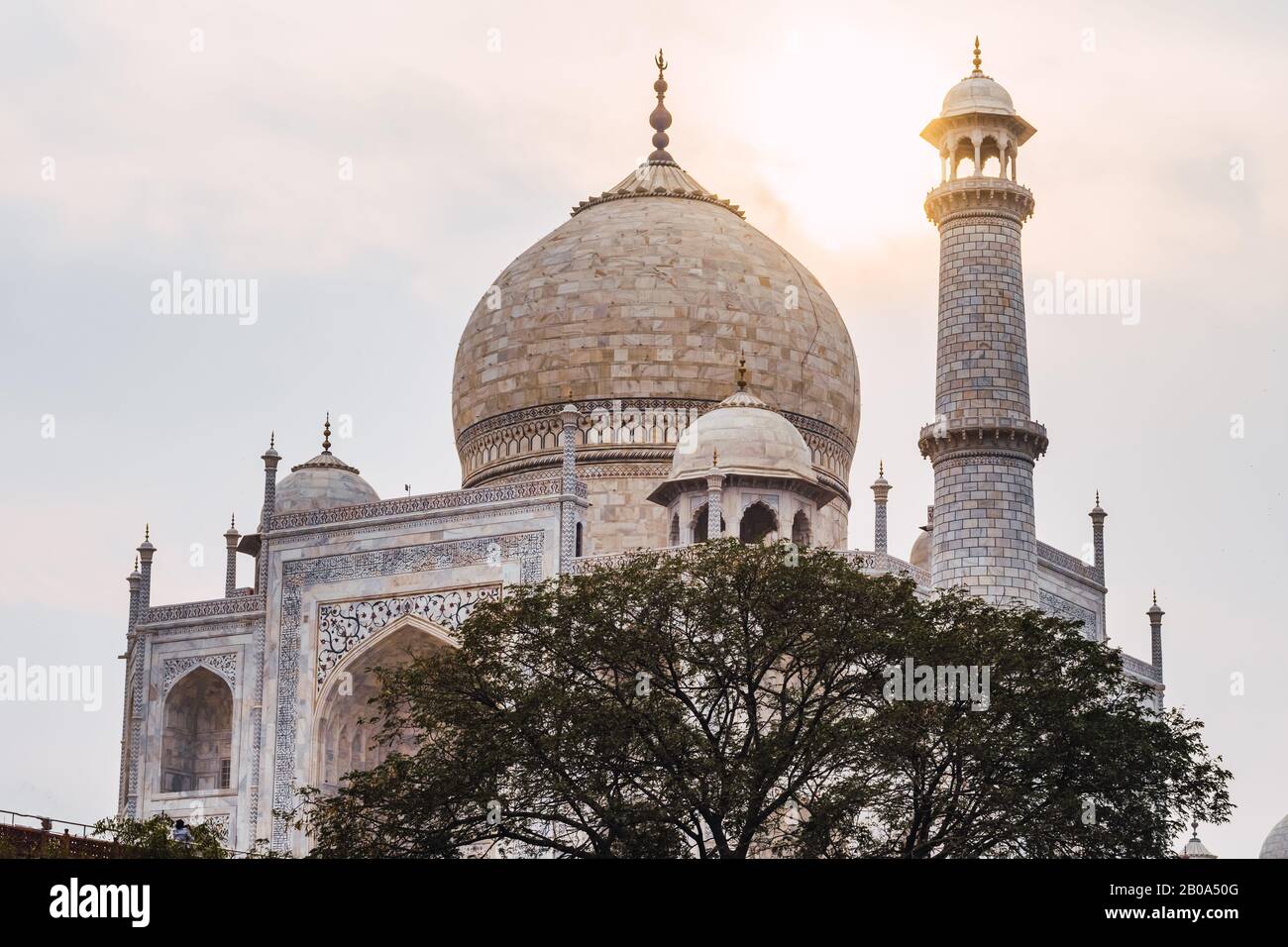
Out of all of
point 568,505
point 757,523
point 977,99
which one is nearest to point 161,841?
point 568,505

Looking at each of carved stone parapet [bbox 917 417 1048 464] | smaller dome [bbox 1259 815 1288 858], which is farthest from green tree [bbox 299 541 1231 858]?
smaller dome [bbox 1259 815 1288 858]

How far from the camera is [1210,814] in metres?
20.3

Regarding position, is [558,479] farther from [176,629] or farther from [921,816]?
[921,816]

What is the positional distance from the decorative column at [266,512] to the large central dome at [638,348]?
10.5 ft

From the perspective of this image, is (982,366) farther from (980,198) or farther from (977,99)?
(977,99)

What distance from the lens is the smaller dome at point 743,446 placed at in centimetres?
2802

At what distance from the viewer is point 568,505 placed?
2756 centimetres

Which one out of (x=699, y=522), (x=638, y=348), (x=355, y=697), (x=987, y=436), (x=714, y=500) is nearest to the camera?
(x=987, y=436)

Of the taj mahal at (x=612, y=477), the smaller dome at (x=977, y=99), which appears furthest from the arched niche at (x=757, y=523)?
the smaller dome at (x=977, y=99)

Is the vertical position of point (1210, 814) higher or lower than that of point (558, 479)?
lower

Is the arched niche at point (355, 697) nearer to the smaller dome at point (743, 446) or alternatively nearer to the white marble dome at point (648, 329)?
the smaller dome at point (743, 446)

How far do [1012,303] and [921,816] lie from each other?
6.95 m

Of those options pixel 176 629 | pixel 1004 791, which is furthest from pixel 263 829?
pixel 1004 791

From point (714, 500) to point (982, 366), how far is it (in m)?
4.21
